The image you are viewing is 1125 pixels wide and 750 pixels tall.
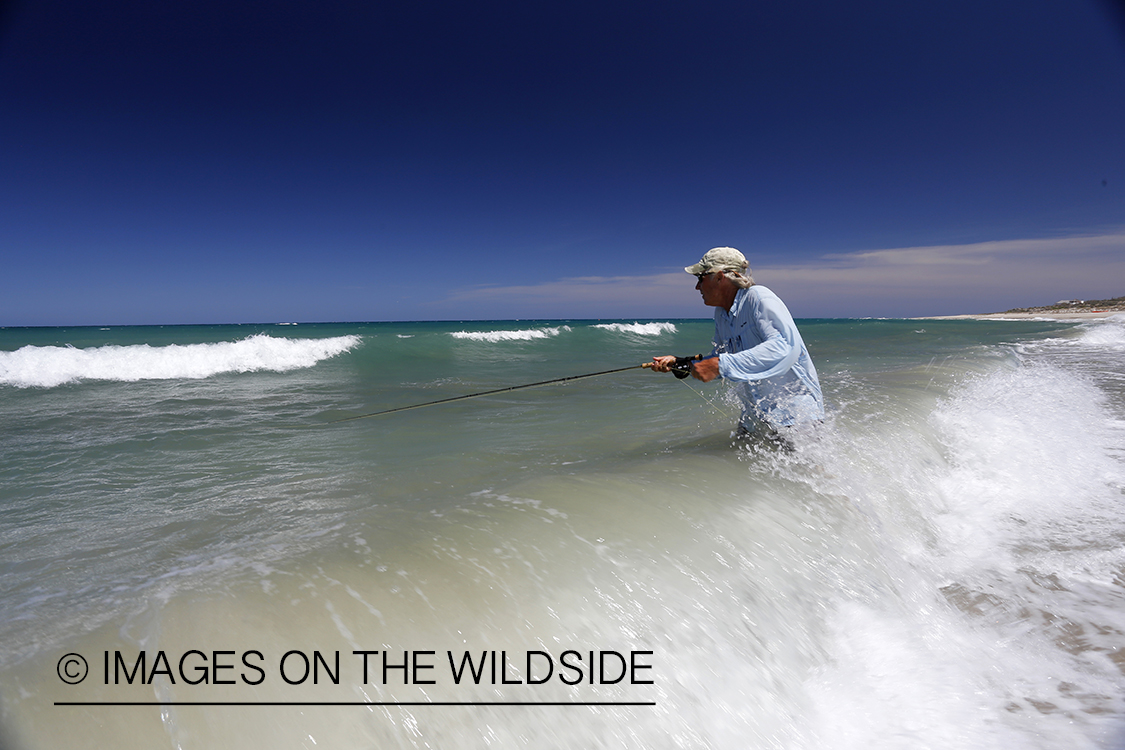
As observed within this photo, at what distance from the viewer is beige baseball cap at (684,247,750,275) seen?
371 cm

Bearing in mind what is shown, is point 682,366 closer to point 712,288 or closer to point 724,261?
point 712,288

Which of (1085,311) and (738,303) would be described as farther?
(1085,311)

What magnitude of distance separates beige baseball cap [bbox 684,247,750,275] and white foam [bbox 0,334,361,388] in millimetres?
15737

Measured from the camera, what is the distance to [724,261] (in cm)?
371

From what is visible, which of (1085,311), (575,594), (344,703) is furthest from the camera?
(1085,311)

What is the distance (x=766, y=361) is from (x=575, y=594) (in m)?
2.00

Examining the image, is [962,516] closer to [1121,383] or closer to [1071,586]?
[1071,586]

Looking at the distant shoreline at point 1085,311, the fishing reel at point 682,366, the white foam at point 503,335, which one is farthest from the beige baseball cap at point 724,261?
the distant shoreline at point 1085,311

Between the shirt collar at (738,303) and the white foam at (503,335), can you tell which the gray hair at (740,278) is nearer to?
the shirt collar at (738,303)

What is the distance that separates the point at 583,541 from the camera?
8.61 ft

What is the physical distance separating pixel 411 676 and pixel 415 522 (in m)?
1.14

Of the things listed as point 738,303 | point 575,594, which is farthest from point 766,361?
point 575,594

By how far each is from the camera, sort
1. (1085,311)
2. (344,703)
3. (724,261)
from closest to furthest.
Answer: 1. (344,703)
2. (724,261)
3. (1085,311)

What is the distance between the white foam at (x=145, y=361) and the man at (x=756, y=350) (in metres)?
15.7
